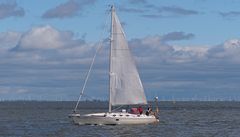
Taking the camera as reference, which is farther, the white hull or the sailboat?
the sailboat

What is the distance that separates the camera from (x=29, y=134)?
8244cm

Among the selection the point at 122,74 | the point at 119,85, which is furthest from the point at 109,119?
the point at 122,74

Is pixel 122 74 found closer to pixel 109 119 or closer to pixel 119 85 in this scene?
pixel 119 85

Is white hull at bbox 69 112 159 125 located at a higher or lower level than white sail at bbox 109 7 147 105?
lower

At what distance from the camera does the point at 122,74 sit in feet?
303

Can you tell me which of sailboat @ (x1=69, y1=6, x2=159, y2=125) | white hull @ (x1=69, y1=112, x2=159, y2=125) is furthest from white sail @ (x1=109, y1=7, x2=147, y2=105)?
white hull @ (x1=69, y1=112, x2=159, y2=125)

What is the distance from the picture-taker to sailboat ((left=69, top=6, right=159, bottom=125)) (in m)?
90.1

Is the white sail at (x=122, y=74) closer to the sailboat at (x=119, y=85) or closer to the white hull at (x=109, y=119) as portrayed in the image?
the sailboat at (x=119, y=85)

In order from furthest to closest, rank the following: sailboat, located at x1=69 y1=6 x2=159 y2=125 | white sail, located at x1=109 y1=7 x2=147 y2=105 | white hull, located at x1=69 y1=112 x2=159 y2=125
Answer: white sail, located at x1=109 y1=7 x2=147 y2=105 → sailboat, located at x1=69 y1=6 x2=159 y2=125 → white hull, located at x1=69 y1=112 x2=159 y2=125

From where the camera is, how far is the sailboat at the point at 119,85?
9006 cm

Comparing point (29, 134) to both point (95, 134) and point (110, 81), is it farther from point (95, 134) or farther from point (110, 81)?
point (110, 81)

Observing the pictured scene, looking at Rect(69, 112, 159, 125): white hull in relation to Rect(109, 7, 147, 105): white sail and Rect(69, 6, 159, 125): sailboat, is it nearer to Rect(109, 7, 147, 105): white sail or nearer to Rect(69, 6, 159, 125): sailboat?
Rect(69, 6, 159, 125): sailboat

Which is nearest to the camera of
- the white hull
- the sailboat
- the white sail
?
the white hull

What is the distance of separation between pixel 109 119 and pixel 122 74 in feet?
21.9
